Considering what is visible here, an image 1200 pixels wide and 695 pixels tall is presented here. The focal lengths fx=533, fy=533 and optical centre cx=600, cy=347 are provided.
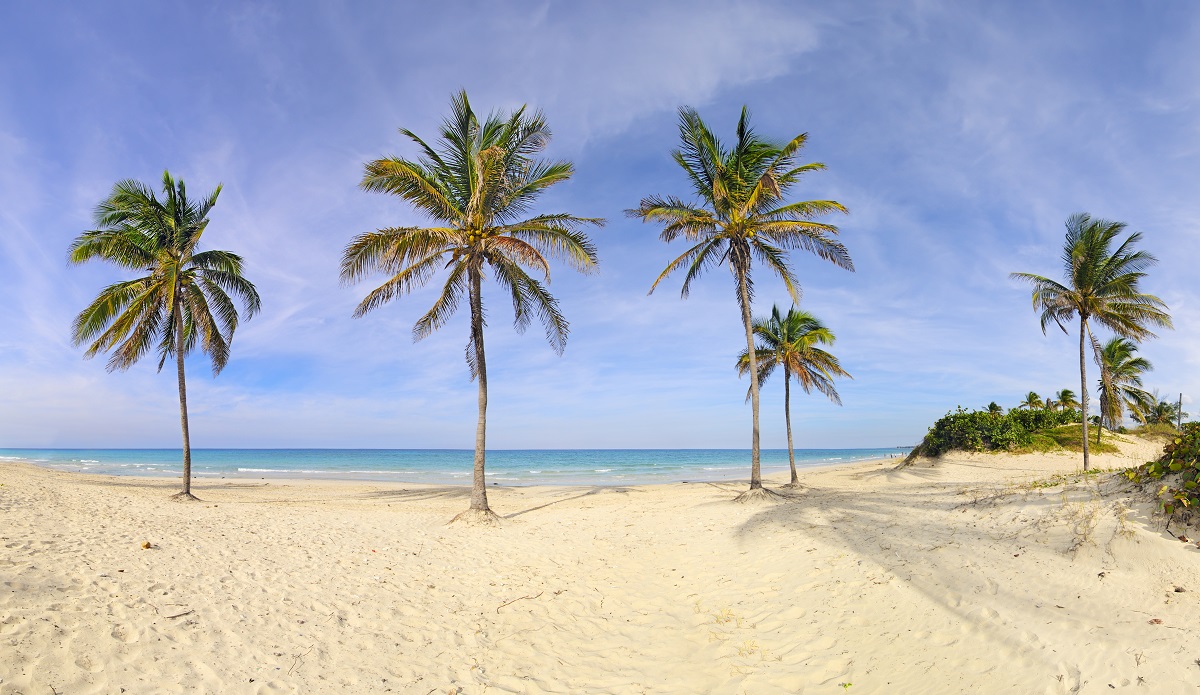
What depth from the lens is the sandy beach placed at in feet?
13.7

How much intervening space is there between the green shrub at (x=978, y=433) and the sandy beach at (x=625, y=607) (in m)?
17.4

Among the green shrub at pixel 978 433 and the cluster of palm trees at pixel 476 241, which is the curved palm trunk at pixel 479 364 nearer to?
the cluster of palm trees at pixel 476 241

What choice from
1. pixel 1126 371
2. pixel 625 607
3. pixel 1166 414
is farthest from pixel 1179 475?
pixel 1166 414

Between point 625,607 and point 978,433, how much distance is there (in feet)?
75.6

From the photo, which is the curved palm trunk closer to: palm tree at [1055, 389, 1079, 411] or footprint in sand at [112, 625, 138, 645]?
footprint in sand at [112, 625, 138, 645]

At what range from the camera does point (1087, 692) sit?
3.64 m

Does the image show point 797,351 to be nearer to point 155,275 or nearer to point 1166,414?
point 155,275

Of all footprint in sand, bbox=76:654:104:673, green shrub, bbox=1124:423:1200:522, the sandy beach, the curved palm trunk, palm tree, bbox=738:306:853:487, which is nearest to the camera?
footprint in sand, bbox=76:654:104:673

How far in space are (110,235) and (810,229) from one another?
19.3 metres

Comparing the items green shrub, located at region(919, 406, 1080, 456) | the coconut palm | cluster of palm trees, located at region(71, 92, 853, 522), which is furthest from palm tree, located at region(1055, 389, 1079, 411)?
cluster of palm trees, located at region(71, 92, 853, 522)

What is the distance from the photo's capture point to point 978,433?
76.8 feet

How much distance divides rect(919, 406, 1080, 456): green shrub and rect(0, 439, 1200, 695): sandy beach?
17.4 metres

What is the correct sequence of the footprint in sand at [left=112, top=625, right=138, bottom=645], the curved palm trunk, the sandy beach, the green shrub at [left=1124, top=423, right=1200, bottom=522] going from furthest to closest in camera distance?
the curved palm trunk, the green shrub at [left=1124, top=423, right=1200, bottom=522], the footprint in sand at [left=112, top=625, right=138, bottom=645], the sandy beach

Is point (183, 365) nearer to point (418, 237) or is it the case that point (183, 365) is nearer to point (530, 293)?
point (418, 237)
